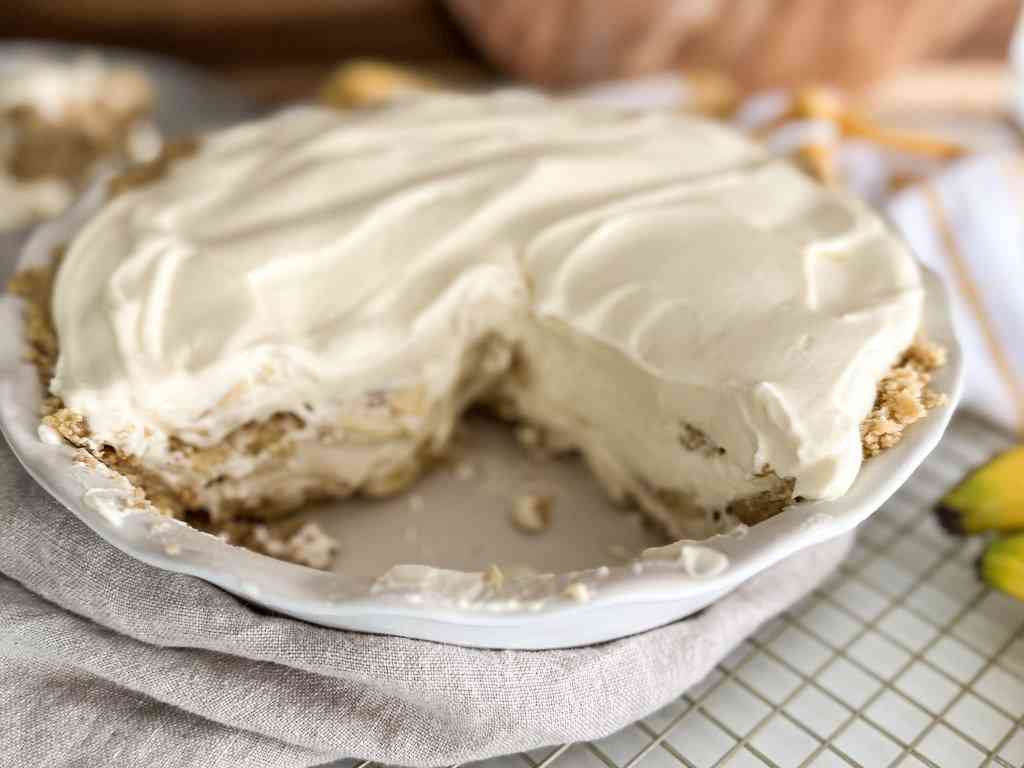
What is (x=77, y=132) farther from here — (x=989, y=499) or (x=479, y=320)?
(x=989, y=499)

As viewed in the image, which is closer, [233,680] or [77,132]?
[233,680]

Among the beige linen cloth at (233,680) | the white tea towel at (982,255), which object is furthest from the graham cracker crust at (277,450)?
the white tea towel at (982,255)

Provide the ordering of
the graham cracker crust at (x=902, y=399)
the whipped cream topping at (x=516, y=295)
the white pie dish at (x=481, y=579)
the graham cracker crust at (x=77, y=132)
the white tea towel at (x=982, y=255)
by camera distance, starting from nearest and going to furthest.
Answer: the white pie dish at (x=481, y=579) < the graham cracker crust at (x=902, y=399) < the whipped cream topping at (x=516, y=295) < the white tea towel at (x=982, y=255) < the graham cracker crust at (x=77, y=132)

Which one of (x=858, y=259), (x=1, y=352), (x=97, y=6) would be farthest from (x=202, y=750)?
(x=97, y=6)

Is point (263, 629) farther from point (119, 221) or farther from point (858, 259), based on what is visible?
point (858, 259)

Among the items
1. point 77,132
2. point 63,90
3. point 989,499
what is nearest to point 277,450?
point 989,499

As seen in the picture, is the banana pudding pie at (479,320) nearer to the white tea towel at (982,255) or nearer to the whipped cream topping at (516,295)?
the whipped cream topping at (516,295)
